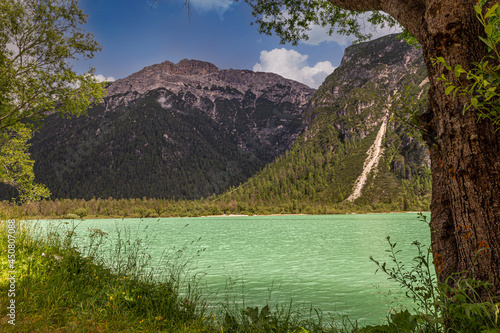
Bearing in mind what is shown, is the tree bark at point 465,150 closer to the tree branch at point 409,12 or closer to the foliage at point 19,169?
the tree branch at point 409,12

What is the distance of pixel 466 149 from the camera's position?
96.0 inches

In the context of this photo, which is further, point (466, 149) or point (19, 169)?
point (19, 169)

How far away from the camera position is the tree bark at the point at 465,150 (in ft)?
7.77

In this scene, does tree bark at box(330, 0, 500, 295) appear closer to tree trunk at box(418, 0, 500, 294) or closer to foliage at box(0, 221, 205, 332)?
tree trunk at box(418, 0, 500, 294)

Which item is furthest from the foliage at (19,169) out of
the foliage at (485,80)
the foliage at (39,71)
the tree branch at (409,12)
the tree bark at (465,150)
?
the foliage at (485,80)

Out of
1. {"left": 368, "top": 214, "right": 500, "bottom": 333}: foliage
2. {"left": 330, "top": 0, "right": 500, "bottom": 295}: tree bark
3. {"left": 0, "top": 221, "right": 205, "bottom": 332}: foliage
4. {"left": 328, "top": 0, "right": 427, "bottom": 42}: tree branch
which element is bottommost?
{"left": 0, "top": 221, "right": 205, "bottom": 332}: foliage

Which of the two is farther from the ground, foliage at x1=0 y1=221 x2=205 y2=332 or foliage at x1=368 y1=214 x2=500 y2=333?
foliage at x1=368 y1=214 x2=500 y2=333

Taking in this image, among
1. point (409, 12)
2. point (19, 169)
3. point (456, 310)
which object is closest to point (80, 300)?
point (456, 310)

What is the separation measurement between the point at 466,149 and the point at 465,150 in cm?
1

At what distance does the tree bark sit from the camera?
2369 millimetres

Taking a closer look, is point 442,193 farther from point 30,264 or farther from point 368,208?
point 368,208

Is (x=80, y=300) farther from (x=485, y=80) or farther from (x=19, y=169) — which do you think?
(x=19, y=169)

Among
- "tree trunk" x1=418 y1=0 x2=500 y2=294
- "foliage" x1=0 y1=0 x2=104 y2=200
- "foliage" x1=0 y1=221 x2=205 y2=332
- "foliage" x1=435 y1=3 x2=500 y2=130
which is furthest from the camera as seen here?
"foliage" x1=0 y1=0 x2=104 y2=200

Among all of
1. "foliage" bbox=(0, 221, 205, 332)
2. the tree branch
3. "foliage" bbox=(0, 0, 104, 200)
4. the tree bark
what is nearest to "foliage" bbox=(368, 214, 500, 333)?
the tree bark
